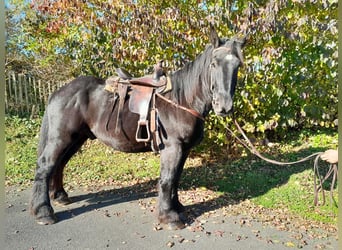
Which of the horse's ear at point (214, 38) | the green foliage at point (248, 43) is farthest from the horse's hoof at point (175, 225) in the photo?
the green foliage at point (248, 43)

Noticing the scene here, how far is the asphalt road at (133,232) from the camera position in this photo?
3.37 m

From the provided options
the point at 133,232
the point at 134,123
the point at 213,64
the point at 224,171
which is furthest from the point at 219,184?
the point at 213,64

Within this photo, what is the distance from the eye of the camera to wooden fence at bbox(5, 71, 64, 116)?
32.1 ft

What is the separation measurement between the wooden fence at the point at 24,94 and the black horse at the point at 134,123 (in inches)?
257

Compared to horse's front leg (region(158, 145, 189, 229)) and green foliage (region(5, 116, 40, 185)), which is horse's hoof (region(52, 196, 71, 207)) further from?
green foliage (region(5, 116, 40, 185))

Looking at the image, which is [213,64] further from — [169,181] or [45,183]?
[45,183]

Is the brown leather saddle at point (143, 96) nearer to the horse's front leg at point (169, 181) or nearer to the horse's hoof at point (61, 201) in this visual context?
the horse's front leg at point (169, 181)

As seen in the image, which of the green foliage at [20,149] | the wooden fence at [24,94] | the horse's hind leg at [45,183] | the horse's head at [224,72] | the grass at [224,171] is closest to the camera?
the horse's head at [224,72]

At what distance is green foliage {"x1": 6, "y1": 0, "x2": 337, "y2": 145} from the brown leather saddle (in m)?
1.80

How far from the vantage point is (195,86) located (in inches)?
140

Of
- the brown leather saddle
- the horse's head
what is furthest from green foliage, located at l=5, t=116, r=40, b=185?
the horse's head

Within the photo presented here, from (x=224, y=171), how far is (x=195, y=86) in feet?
9.72

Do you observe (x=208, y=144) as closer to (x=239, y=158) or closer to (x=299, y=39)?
(x=239, y=158)

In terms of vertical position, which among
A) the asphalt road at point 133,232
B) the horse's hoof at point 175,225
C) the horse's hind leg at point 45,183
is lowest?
the asphalt road at point 133,232
